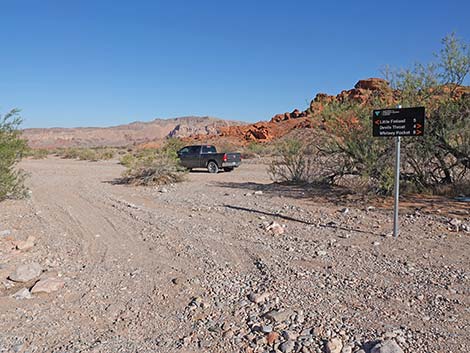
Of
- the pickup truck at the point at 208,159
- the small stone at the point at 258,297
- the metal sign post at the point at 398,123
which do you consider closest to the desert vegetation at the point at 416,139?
the metal sign post at the point at 398,123

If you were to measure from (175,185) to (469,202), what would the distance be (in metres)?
10.7

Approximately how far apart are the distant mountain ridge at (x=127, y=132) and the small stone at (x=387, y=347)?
125 meters

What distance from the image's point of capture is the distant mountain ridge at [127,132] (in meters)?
132

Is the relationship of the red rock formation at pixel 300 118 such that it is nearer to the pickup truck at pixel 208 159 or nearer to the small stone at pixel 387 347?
the pickup truck at pixel 208 159

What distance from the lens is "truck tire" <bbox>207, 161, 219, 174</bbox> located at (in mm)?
23920

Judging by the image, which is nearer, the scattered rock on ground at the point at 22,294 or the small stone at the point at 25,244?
the scattered rock on ground at the point at 22,294

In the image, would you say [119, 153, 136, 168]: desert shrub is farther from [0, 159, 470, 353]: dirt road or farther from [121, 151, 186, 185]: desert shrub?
[0, 159, 470, 353]: dirt road

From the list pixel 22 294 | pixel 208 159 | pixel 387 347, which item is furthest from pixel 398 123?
pixel 208 159

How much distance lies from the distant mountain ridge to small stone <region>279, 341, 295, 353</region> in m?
125

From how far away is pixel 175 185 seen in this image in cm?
Result: 1686

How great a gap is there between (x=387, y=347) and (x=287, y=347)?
923 mm

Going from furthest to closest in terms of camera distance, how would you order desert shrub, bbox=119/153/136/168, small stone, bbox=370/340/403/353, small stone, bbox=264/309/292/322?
1. desert shrub, bbox=119/153/136/168
2. small stone, bbox=264/309/292/322
3. small stone, bbox=370/340/403/353

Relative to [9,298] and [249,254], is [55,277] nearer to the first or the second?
[9,298]

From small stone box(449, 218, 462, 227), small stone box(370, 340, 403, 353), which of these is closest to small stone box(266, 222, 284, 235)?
small stone box(449, 218, 462, 227)
